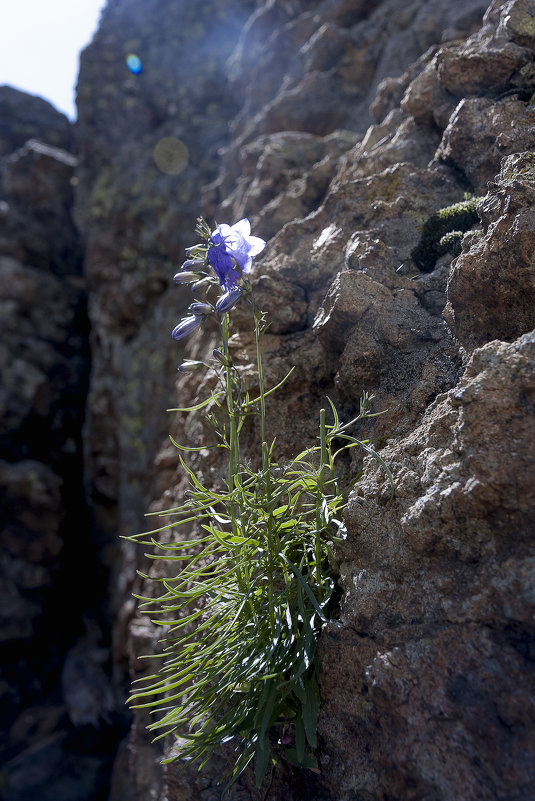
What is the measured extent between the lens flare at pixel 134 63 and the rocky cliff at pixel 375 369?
2.57 meters

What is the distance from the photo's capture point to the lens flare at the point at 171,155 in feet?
26.9

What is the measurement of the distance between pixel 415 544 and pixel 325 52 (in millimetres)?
6237

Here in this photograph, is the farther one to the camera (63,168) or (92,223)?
(63,168)

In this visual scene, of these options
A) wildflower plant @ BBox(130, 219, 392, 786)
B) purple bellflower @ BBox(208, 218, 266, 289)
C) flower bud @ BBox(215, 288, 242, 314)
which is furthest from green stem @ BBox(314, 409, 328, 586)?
purple bellflower @ BBox(208, 218, 266, 289)

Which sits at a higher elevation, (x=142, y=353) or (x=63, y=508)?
(x=142, y=353)

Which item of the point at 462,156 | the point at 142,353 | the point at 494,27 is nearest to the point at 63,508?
the point at 142,353

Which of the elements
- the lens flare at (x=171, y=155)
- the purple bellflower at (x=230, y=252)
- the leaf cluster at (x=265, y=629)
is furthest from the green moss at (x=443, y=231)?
the lens flare at (x=171, y=155)

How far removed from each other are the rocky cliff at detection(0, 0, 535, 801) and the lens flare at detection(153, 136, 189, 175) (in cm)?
35

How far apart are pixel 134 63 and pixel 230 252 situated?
9.36 m

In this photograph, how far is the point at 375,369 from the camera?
2.50 m

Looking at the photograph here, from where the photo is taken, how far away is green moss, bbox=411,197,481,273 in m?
2.71

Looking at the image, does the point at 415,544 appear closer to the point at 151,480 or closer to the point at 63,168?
the point at 151,480

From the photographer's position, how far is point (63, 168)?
889 cm

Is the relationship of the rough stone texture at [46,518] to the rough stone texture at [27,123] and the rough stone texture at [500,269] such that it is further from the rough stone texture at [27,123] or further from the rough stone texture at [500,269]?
the rough stone texture at [500,269]
